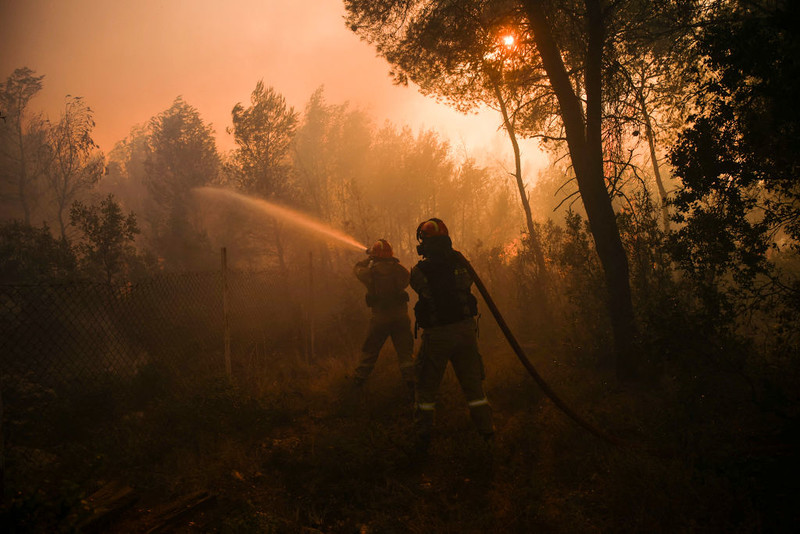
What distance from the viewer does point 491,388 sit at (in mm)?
6262

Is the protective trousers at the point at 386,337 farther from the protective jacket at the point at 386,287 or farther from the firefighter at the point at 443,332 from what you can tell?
the firefighter at the point at 443,332

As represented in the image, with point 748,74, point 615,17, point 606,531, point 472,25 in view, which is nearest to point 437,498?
point 606,531

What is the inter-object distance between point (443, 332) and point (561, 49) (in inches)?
226

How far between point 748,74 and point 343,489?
5.64m

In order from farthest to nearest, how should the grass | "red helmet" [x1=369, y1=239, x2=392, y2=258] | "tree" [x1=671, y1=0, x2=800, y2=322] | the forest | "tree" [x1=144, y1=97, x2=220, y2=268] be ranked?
"tree" [x1=144, y1=97, x2=220, y2=268] < "red helmet" [x1=369, y1=239, x2=392, y2=258] < "tree" [x1=671, y1=0, x2=800, y2=322] < the forest < the grass

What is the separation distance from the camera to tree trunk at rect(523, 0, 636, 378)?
5.78 m

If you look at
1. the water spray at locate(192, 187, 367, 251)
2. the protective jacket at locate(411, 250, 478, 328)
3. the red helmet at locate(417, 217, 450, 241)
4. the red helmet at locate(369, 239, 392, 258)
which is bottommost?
the protective jacket at locate(411, 250, 478, 328)

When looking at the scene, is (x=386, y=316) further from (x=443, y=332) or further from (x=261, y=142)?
(x=261, y=142)

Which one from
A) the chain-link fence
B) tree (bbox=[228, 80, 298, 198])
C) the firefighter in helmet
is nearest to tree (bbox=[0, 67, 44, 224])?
tree (bbox=[228, 80, 298, 198])

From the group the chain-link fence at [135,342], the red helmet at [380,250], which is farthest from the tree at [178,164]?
the red helmet at [380,250]

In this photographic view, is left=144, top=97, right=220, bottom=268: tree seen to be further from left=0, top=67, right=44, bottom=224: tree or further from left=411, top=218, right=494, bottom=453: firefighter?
left=411, top=218, right=494, bottom=453: firefighter

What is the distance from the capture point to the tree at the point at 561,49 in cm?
583

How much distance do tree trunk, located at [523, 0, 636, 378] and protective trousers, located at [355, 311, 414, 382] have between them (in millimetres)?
2878

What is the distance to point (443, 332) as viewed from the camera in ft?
15.9
